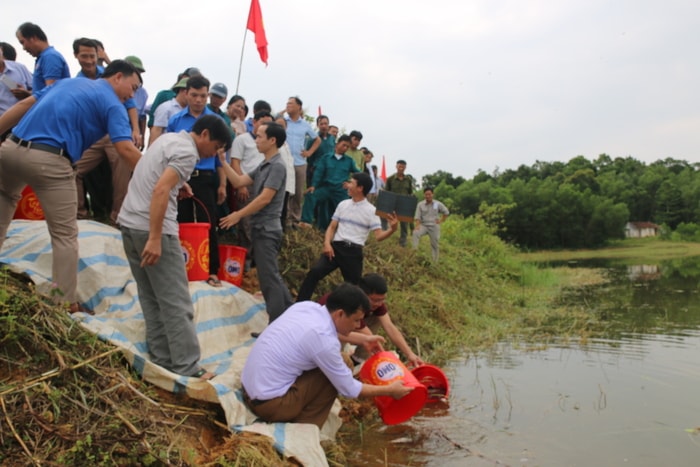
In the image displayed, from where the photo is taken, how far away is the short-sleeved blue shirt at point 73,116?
4418mm

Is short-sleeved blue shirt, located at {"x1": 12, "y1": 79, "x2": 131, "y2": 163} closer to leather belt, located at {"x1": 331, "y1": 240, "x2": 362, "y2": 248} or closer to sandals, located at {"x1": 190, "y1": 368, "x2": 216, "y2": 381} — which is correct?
sandals, located at {"x1": 190, "y1": 368, "x2": 216, "y2": 381}

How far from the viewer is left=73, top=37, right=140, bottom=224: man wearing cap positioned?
6.24 meters

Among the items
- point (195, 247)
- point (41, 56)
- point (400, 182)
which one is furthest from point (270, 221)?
point (400, 182)

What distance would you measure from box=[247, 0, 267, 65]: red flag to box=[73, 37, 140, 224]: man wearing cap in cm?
375

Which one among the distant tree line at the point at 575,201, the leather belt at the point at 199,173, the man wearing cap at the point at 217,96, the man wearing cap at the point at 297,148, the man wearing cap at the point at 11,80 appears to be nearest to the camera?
the leather belt at the point at 199,173

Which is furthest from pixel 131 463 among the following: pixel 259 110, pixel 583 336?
pixel 583 336

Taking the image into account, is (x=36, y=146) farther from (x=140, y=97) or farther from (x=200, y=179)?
(x=140, y=97)

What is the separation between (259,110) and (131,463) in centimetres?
553

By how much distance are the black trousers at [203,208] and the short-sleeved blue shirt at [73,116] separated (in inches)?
61.6

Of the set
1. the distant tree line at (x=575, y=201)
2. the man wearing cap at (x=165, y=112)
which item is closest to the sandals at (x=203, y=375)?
the man wearing cap at (x=165, y=112)

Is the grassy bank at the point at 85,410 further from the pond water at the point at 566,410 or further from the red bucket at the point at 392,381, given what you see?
the pond water at the point at 566,410

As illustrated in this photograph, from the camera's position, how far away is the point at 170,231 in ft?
14.4

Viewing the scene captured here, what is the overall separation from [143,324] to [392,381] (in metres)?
2.04

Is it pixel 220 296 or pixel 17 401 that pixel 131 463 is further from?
pixel 220 296
